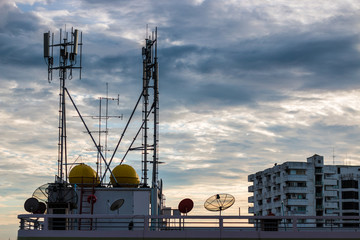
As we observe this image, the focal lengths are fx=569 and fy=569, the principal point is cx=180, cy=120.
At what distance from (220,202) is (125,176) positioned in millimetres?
9892

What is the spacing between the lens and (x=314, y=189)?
13762 centimetres

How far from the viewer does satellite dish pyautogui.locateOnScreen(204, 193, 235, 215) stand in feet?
111

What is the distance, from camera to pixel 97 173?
42031mm

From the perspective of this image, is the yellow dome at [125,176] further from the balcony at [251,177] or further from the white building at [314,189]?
the balcony at [251,177]

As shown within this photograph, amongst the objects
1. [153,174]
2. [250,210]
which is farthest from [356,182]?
[153,174]

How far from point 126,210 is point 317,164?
4184 inches

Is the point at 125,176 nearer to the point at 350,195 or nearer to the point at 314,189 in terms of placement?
the point at 314,189

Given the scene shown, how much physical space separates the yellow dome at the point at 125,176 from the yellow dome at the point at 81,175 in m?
1.57

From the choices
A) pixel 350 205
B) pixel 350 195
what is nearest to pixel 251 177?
pixel 350 195

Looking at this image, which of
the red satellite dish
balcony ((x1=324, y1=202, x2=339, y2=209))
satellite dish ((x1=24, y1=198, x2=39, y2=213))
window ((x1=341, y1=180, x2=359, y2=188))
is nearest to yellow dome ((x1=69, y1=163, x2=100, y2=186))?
satellite dish ((x1=24, y1=198, x2=39, y2=213))

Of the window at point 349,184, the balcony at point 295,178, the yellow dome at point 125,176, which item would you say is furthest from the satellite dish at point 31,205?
the window at point 349,184

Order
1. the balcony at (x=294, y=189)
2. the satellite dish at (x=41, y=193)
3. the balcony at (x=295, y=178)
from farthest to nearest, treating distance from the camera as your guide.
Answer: the balcony at (x=295, y=178)
the balcony at (x=294, y=189)
the satellite dish at (x=41, y=193)

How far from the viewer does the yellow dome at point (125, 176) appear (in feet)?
135

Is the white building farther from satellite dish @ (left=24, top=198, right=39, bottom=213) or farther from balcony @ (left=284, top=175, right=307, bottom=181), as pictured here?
satellite dish @ (left=24, top=198, right=39, bottom=213)
